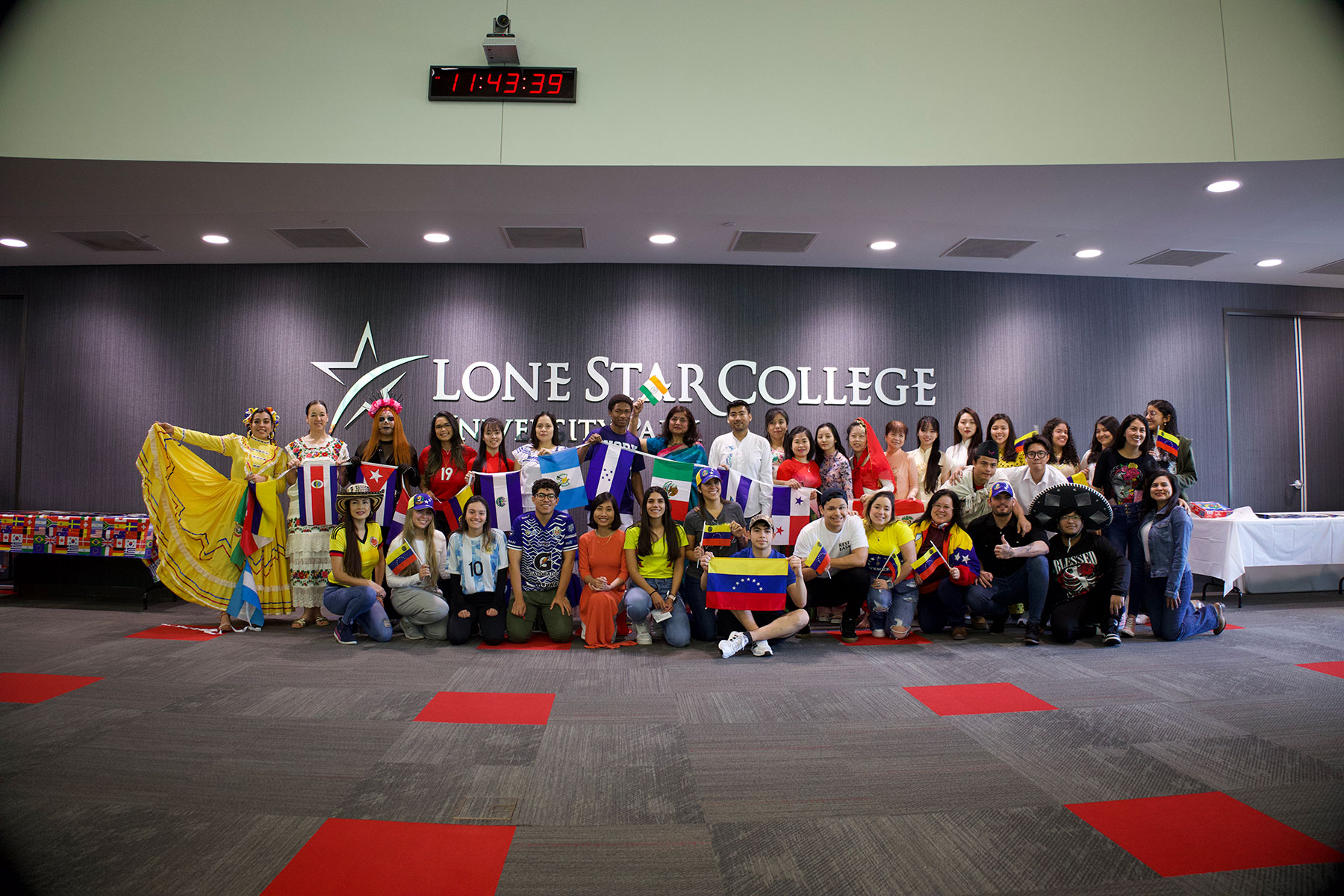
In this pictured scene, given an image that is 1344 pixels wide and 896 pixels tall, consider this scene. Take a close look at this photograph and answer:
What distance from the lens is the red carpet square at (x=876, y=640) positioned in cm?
452

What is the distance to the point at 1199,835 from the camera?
2.06m

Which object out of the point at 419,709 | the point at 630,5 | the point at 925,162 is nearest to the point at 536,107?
the point at 630,5

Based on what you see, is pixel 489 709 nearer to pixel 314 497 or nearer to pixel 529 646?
pixel 529 646

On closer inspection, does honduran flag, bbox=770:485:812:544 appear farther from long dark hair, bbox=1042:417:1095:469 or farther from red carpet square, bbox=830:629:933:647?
long dark hair, bbox=1042:417:1095:469

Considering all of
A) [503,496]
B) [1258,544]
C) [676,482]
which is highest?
[676,482]

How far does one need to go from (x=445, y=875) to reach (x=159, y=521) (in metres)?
4.41

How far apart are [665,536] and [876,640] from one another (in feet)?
5.44

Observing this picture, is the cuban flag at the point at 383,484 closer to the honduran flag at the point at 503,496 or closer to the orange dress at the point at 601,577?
the honduran flag at the point at 503,496

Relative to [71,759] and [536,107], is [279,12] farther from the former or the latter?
[71,759]

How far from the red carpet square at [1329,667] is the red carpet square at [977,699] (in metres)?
1.96

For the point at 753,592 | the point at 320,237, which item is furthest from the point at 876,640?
the point at 320,237

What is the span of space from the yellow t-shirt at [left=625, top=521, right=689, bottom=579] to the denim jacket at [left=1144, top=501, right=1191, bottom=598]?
3.42 meters

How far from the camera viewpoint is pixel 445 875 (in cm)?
183

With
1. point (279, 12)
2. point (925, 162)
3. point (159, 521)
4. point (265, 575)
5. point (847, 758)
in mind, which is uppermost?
point (279, 12)
